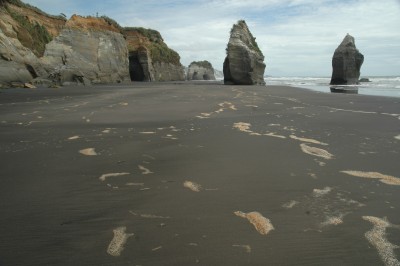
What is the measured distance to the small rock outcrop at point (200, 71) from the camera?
89625 mm

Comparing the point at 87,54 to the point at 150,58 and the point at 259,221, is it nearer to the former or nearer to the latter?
the point at 150,58

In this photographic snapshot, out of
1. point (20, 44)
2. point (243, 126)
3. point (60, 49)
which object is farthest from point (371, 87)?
point (20, 44)

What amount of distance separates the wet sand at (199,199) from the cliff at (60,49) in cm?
1819

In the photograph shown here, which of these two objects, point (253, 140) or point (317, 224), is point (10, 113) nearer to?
point (253, 140)

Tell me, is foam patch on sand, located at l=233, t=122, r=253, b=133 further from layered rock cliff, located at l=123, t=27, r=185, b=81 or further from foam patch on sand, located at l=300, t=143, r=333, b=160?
A: layered rock cliff, located at l=123, t=27, r=185, b=81

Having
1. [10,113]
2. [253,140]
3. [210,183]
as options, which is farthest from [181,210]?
[10,113]

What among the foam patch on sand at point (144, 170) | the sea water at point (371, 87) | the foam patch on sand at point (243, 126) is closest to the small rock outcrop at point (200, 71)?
the sea water at point (371, 87)

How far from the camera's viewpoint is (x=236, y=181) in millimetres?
3385

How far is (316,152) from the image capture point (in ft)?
15.2

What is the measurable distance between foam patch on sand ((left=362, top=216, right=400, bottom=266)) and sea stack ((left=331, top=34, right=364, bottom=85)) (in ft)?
129

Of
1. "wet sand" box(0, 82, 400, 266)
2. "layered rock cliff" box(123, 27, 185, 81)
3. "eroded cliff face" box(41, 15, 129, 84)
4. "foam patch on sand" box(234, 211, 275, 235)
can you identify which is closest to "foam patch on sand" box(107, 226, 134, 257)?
"wet sand" box(0, 82, 400, 266)

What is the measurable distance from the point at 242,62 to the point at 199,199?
101 feet

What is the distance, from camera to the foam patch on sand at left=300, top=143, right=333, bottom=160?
14.5 ft

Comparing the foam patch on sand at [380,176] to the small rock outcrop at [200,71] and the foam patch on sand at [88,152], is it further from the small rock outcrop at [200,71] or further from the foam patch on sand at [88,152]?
the small rock outcrop at [200,71]
